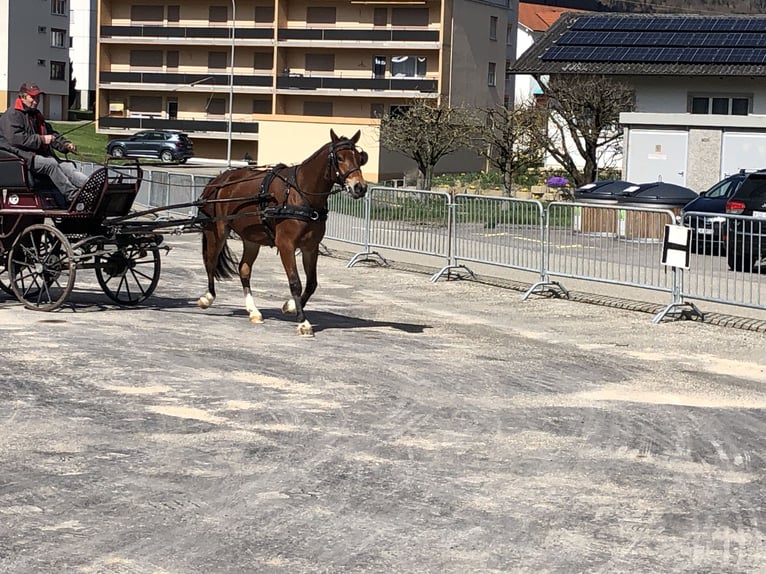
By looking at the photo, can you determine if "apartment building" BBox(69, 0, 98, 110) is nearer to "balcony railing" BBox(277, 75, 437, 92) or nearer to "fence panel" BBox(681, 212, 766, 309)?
"balcony railing" BBox(277, 75, 437, 92)

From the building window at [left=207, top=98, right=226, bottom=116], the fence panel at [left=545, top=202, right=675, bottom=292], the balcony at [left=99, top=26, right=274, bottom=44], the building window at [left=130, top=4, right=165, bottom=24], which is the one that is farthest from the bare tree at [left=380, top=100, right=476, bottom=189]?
the building window at [left=130, top=4, right=165, bottom=24]

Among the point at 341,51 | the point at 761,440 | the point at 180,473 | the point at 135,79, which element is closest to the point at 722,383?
the point at 761,440

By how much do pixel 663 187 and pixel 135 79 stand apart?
5841 cm

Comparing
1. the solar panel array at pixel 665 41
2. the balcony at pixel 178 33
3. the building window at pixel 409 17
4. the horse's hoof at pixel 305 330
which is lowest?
the horse's hoof at pixel 305 330

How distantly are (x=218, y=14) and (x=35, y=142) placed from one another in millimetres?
68034

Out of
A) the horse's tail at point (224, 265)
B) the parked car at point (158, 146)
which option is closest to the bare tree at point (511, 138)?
the horse's tail at point (224, 265)

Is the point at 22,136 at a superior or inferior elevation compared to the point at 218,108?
inferior

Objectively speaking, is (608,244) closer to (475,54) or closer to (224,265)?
(224,265)

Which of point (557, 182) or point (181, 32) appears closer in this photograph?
point (557, 182)

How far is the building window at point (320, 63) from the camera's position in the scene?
77.7 meters

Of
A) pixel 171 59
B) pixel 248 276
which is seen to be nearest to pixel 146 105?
pixel 171 59

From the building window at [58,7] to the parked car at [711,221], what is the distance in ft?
274

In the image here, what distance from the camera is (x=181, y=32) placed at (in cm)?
8100

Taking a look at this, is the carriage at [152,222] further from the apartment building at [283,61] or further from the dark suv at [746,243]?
the apartment building at [283,61]
